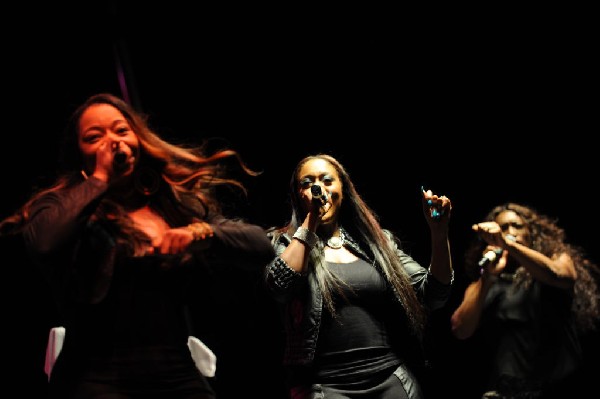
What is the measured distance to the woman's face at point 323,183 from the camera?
2684 millimetres

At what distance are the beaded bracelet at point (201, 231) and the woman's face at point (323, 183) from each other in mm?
755

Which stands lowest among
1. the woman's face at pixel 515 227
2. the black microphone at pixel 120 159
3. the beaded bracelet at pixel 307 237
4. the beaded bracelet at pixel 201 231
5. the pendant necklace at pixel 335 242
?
the woman's face at pixel 515 227

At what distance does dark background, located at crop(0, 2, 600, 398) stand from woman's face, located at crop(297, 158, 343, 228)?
1.35ft

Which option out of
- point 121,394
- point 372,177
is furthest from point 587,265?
point 121,394

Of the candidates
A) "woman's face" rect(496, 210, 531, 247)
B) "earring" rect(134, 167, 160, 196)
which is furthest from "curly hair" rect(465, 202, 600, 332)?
"earring" rect(134, 167, 160, 196)

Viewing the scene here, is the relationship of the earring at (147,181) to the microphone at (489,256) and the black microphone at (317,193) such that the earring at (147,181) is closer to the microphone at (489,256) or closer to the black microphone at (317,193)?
the black microphone at (317,193)

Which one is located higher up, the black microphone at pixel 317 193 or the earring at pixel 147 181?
the earring at pixel 147 181

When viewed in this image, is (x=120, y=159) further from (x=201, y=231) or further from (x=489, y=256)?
(x=489, y=256)

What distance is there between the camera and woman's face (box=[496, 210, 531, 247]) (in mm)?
3422

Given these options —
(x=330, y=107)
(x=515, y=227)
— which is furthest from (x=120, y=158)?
(x=515, y=227)

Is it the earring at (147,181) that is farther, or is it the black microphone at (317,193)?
the black microphone at (317,193)

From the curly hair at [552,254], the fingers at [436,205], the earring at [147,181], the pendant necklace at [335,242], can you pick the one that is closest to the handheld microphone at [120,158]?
the earring at [147,181]

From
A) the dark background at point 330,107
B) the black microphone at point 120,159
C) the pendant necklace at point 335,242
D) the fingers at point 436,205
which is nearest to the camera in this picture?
the black microphone at point 120,159

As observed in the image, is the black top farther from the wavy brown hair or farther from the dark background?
the dark background
